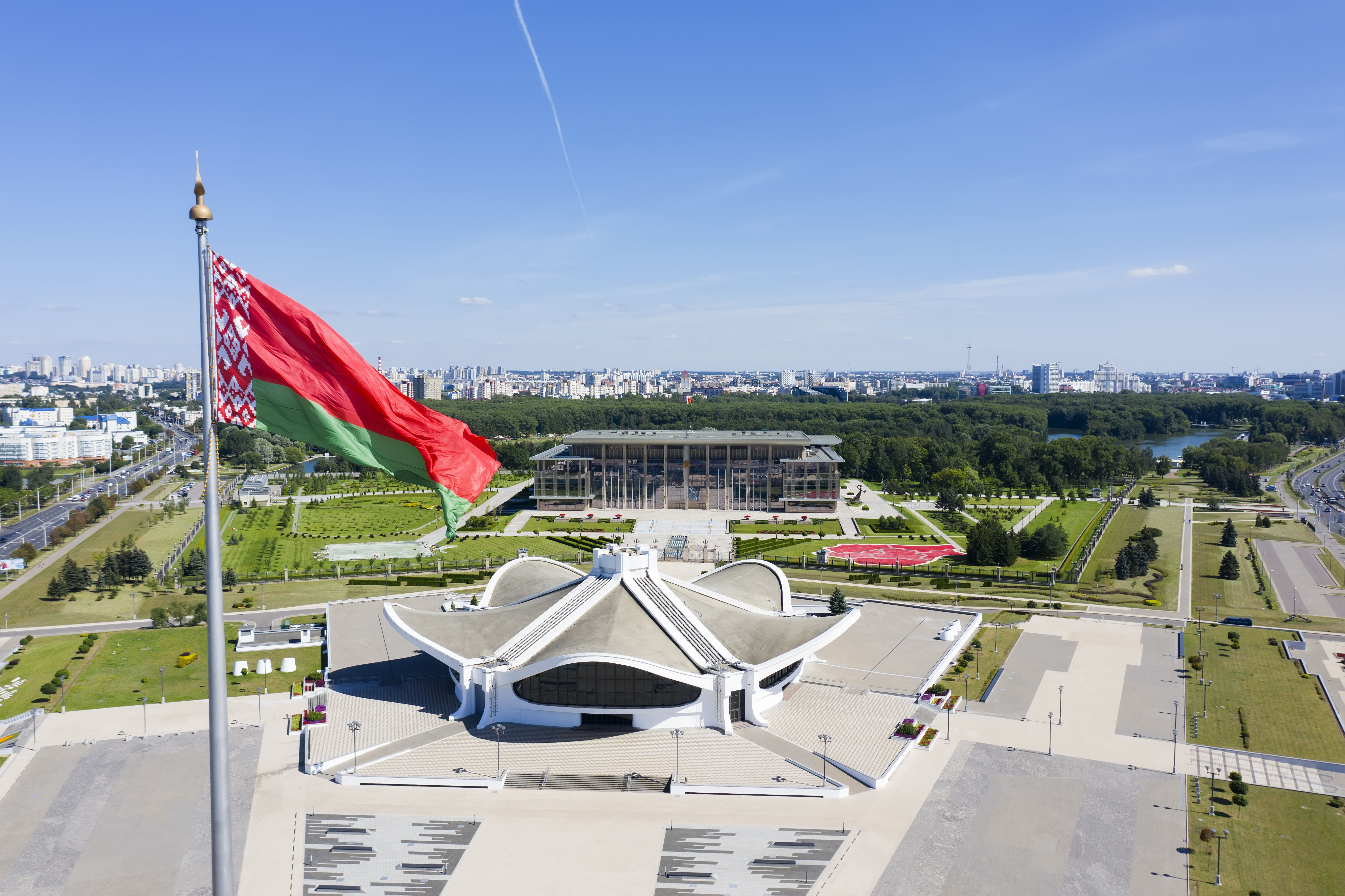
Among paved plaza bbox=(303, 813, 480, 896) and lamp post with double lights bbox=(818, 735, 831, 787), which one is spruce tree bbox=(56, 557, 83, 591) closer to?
paved plaza bbox=(303, 813, 480, 896)

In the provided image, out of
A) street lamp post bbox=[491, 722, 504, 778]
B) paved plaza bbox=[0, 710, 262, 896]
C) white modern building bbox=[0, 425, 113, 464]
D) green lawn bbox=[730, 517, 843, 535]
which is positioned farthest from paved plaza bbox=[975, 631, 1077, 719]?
white modern building bbox=[0, 425, 113, 464]

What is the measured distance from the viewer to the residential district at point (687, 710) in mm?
29234

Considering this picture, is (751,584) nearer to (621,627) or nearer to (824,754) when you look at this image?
(621,627)

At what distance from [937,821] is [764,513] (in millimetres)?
63676

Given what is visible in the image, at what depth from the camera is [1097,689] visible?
149 feet

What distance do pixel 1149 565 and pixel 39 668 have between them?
79.9m

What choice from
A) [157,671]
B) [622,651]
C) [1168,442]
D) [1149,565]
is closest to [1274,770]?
[622,651]

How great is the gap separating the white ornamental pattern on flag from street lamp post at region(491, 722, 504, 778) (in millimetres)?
24581

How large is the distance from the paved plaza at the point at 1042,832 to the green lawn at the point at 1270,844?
2.28 feet

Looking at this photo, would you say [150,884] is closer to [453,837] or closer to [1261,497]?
[453,837]

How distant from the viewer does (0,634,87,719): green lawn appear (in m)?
42.7

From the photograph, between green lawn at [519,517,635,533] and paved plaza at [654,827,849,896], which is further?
green lawn at [519,517,635,533]

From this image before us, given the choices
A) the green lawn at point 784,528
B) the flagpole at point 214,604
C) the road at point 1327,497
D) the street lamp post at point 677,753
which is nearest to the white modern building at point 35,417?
the green lawn at point 784,528

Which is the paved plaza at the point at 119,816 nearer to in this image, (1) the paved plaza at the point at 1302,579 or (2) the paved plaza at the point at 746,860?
(2) the paved plaza at the point at 746,860
